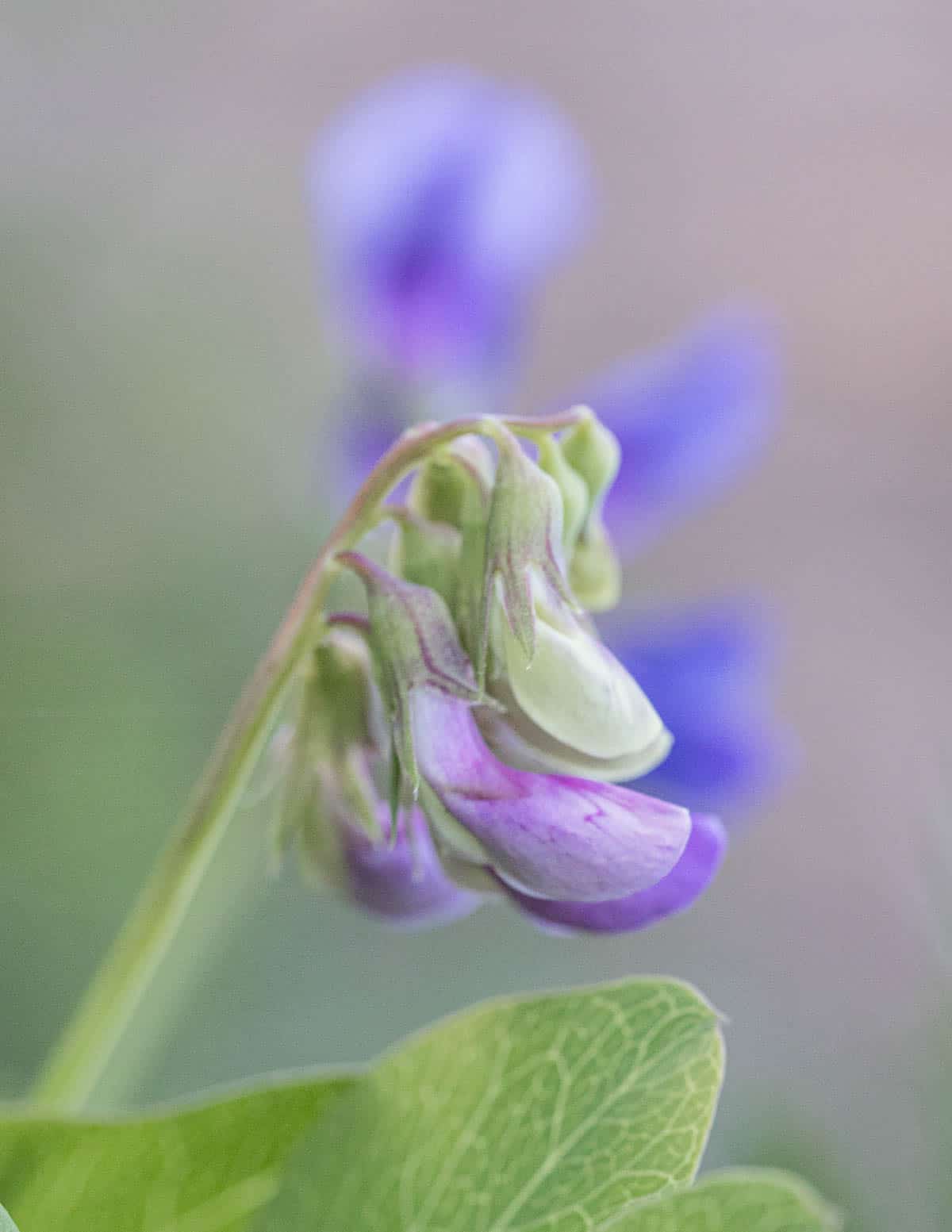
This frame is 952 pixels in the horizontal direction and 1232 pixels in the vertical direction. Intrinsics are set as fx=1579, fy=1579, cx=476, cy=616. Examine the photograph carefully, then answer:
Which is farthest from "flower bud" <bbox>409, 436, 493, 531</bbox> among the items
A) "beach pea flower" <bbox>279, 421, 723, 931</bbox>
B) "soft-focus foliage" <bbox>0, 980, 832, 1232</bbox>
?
"soft-focus foliage" <bbox>0, 980, 832, 1232</bbox>

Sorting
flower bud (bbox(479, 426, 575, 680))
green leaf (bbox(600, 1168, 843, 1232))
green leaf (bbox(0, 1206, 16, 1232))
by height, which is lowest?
green leaf (bbox(0, 1206, 16, 1232))

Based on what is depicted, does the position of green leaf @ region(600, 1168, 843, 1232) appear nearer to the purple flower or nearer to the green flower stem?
the green flower stem

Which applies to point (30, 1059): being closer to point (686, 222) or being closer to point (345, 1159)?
point (345, 1159)

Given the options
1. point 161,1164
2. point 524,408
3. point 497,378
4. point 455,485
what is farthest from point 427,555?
point 524,408

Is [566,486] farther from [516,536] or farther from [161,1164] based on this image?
Answer: [161,1164]

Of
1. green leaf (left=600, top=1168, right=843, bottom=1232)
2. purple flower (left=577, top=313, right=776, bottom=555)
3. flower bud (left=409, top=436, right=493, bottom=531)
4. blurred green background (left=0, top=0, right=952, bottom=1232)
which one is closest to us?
green leaf (left=600, top=1168, right=843, bottom=1232)

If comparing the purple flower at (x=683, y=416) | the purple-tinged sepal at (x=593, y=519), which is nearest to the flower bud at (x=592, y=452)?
the purple-tinged sepal at (x=593, y=519)

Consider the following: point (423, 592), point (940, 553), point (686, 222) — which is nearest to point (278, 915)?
point (423, 592)
